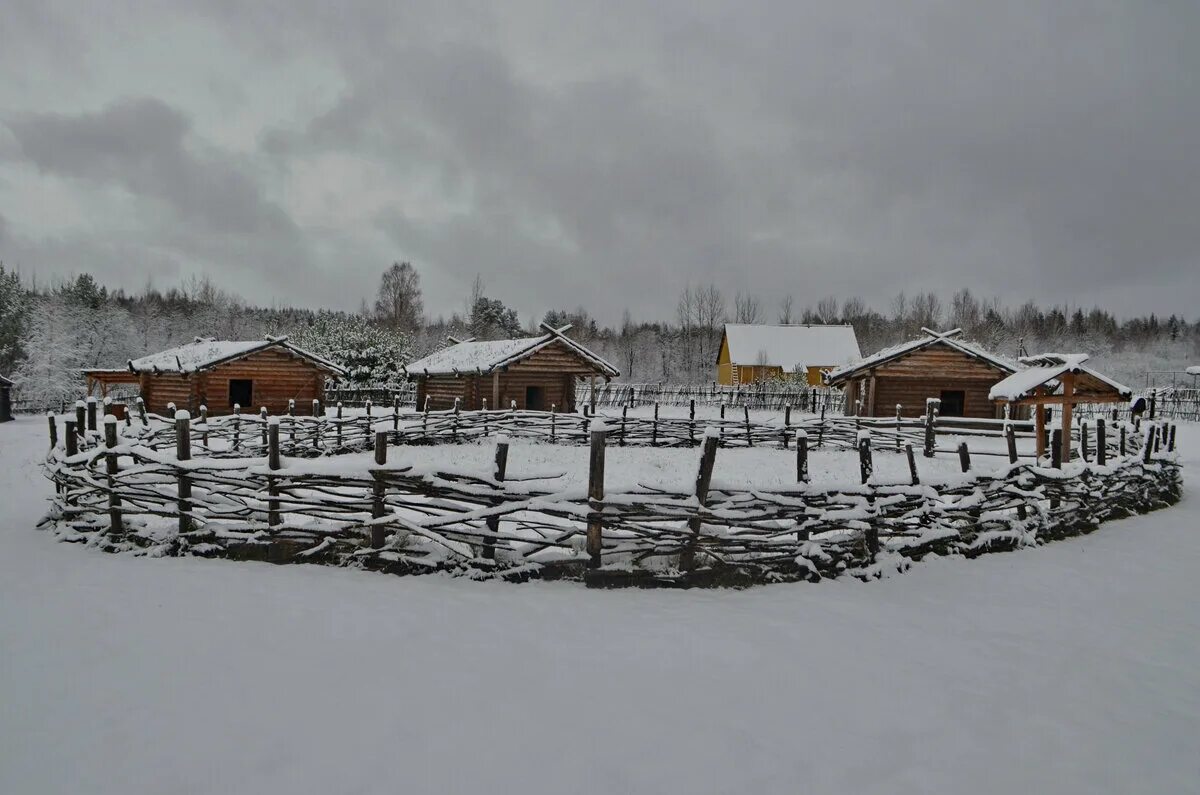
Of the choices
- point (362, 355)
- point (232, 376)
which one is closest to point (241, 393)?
point (232, 376)

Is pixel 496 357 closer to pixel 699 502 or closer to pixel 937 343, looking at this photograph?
pixel 937 343

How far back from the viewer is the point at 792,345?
46.9 meters

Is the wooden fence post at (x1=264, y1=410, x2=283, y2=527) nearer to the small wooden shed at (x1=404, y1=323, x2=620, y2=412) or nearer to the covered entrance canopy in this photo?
the covered entrance canopy

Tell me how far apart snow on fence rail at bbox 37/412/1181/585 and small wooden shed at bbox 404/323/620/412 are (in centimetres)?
1502

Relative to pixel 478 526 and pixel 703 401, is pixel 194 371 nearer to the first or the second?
pixel 478 526

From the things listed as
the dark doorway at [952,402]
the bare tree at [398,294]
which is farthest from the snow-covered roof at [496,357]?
the bare tree at [398,294]

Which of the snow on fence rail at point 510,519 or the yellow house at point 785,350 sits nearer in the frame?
the snow on fence rail at point 510,519

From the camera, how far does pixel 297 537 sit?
602 cm

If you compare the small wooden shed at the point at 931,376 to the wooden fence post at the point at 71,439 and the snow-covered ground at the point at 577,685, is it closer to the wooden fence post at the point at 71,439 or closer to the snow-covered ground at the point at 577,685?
the snow-covered ground at the point at 577,685

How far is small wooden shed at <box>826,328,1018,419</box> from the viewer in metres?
22.4

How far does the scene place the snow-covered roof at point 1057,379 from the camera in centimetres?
1153

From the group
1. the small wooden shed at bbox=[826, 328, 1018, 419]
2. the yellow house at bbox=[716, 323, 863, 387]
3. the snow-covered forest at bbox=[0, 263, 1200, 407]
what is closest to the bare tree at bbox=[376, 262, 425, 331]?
the snow-covered forest at bbox=[0, 263, 1200, 407]

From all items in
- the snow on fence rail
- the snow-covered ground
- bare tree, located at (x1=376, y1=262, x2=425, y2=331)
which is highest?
bare tree, located at (x1=376, y1=262, x2=425, y2=331)

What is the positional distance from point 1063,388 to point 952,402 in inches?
489
